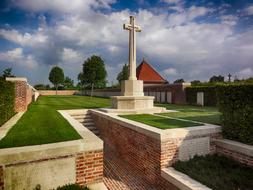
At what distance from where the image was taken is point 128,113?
30.9 feet

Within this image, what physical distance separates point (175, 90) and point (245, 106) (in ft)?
43.5

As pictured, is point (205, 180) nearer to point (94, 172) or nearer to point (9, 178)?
point (94, 172)

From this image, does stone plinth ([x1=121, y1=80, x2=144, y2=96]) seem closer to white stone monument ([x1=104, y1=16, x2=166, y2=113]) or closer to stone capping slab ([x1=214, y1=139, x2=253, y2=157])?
white stone monument ([x1=104, y1=16, x2=166, y2=113])

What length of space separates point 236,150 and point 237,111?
42.8 inches

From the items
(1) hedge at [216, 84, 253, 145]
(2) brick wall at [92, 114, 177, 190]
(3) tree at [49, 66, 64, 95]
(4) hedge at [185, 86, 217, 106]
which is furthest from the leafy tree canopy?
(3) tree at [49, 66, 64, 95]

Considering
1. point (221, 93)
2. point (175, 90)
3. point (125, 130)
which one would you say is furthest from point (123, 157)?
point (175, 90)

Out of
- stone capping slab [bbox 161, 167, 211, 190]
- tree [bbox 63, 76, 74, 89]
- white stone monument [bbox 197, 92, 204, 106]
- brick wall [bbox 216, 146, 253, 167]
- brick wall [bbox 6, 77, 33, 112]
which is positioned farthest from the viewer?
tree [bbox 63, 76, 74, 89]

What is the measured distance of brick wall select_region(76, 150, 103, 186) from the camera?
3.92m

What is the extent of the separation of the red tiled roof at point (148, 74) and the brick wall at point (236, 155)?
24.5m

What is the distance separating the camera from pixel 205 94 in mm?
15453

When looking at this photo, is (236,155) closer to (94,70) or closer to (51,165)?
(51,165)

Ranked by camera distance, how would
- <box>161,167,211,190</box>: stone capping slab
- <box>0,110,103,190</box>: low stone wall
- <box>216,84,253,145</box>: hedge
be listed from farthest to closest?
<box>216,84,253,145</box>: hedge
<box>161,167,211,190</box>: stone capping slab
<box>0,110,103,190</box>: low stone wall

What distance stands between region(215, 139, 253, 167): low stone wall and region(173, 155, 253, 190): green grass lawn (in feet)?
0.47

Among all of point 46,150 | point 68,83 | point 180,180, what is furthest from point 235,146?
point 68,83
